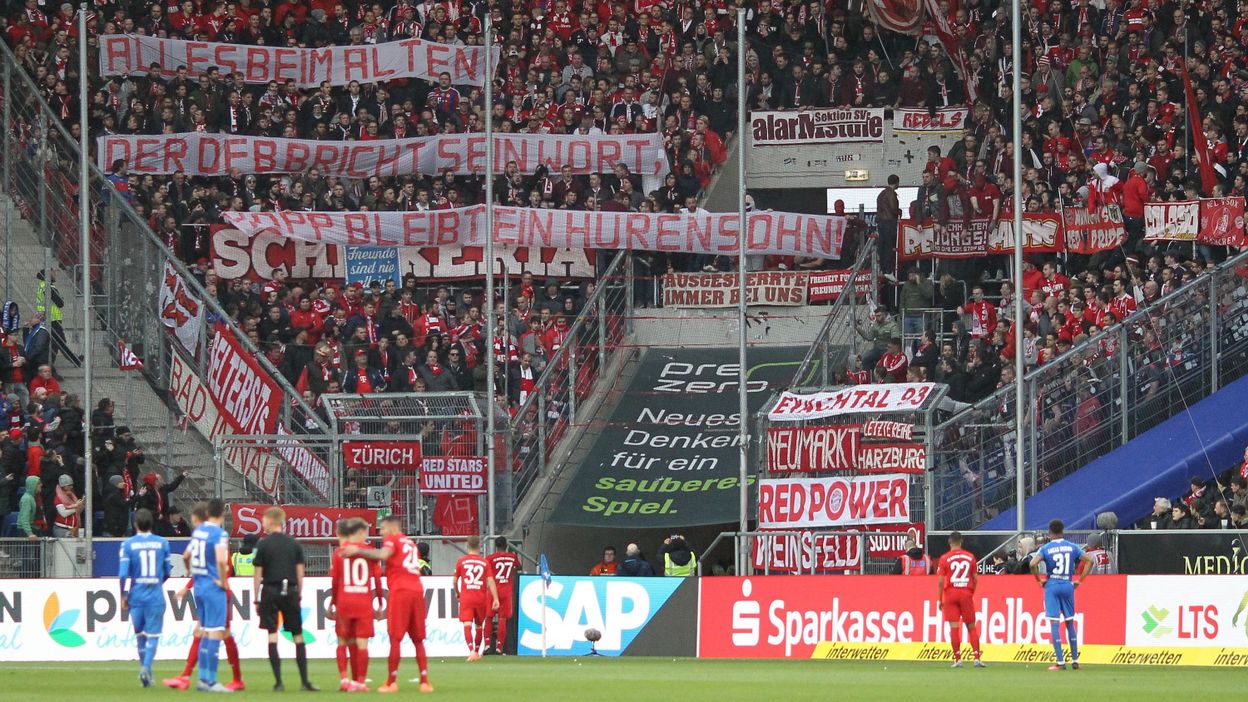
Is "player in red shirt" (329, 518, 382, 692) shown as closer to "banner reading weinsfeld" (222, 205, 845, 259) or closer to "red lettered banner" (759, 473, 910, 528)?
"red lettered banner" (759, 473, 910, 528)

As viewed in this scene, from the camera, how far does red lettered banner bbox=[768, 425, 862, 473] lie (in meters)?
30.8

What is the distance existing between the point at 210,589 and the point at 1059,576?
1002 cm

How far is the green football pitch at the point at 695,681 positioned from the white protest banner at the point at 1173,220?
387 inches

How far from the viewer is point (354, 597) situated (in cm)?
1967

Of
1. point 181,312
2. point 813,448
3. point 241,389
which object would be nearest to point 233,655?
point 813,448

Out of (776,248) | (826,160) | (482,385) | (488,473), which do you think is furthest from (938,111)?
(488,473)

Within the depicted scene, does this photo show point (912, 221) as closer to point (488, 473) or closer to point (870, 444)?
point (870, 444)

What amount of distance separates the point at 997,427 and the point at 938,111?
11.0 metres

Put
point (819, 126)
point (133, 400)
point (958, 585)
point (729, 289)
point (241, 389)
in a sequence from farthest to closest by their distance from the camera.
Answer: point (819, 126) < point (729, 289) < point (133, 400) < point (241, 389) < point (958, 585)

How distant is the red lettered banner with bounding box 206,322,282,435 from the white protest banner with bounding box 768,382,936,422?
792cm

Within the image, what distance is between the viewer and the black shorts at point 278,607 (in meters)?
19.7

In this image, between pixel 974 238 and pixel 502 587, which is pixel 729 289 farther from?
pixel 502 587

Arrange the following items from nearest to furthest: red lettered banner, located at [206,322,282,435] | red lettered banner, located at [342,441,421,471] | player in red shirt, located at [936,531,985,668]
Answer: player in red shirt, located at [936,531,985,668]
red lettered banner, located at [342,441,421,471]
red lettered banner, located at [206,322,282,435]

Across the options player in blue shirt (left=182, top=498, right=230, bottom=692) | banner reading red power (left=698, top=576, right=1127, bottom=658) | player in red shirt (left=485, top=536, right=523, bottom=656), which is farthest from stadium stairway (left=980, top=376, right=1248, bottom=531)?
player in blue shirt (left=182, top=498, right=230, bottom=692)
